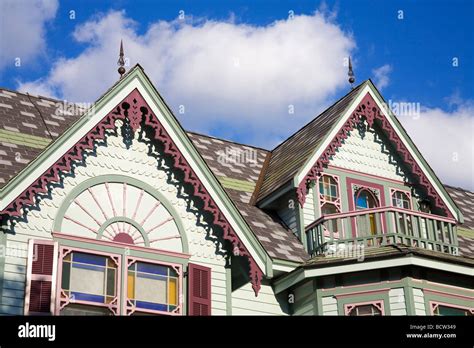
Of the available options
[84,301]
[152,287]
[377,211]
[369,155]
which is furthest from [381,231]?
[84,301]

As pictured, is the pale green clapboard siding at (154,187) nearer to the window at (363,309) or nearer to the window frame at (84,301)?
the window frame at (84,301)

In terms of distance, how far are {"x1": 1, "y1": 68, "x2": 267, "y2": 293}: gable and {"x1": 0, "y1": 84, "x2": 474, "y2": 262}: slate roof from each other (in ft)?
4.02

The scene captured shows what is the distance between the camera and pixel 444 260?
21406 mm

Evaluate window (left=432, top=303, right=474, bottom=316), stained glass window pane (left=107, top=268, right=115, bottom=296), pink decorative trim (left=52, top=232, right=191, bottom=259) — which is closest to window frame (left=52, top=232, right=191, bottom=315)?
pink decorative trim (left=52, top=232, right=191, bottom=259)

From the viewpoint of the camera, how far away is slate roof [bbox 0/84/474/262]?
20.9 metres

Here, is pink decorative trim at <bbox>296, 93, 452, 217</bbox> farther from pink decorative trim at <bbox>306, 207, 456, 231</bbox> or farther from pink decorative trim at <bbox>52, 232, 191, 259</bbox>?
pink decorative trim at <bbox>52, 232, 191, 259</bbox>

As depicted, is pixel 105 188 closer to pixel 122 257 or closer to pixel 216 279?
pixel 122 257

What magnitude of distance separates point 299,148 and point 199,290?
6907 mm

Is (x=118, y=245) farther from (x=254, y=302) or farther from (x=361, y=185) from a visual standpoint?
(x=361, y=185)

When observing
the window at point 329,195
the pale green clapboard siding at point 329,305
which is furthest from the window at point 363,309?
the window at point 329,195

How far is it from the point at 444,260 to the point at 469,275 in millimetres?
977

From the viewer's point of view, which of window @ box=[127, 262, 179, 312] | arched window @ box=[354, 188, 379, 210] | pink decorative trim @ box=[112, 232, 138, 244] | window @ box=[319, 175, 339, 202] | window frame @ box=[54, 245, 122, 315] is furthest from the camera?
arched window @ box=[354, 188, 379, 210]
